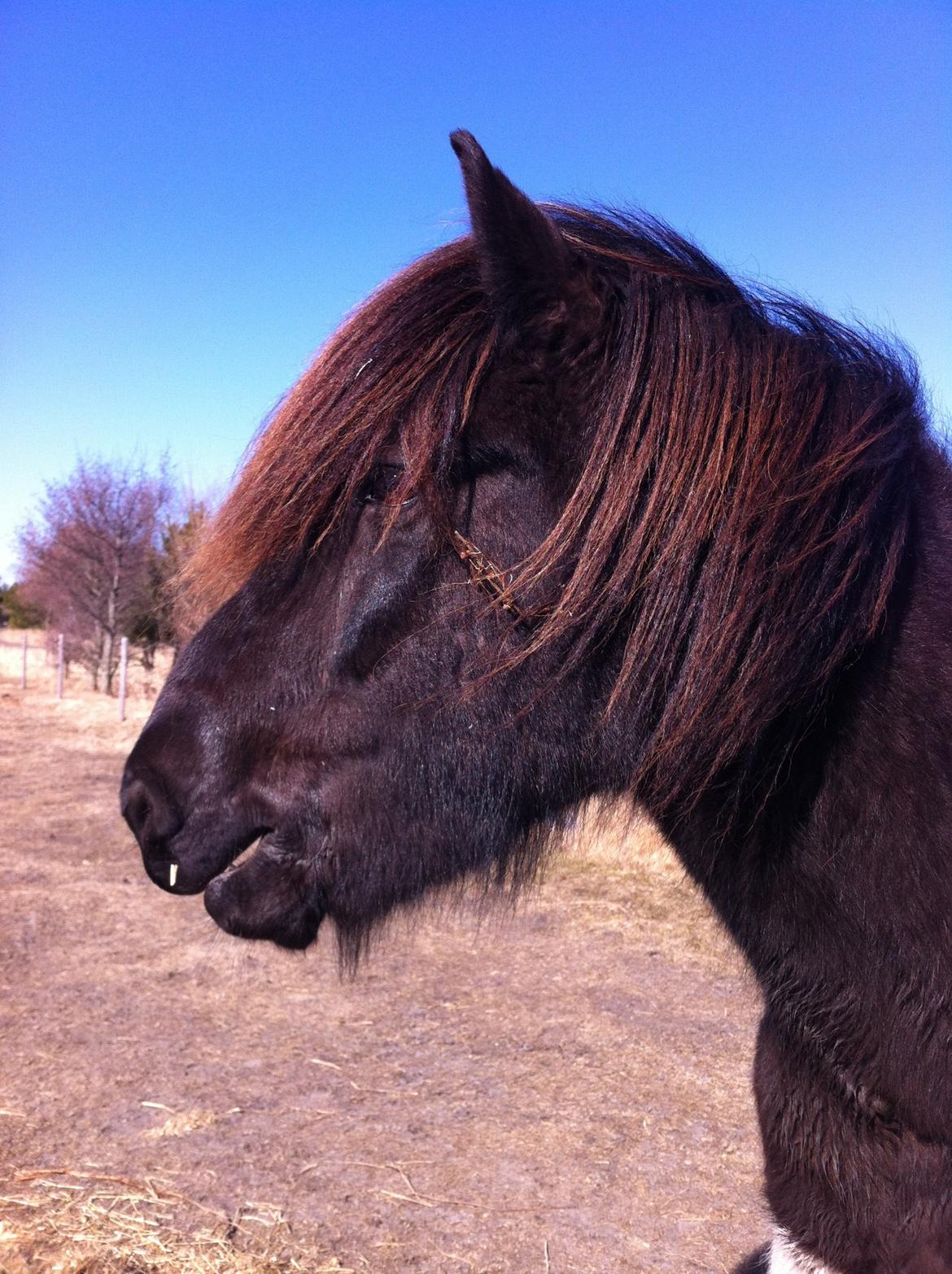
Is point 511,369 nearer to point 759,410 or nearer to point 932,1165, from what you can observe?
point 759,410

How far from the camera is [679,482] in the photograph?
4.28ft

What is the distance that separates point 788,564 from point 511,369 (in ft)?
1.70

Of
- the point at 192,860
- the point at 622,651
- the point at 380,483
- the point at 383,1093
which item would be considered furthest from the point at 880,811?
the point at 383,1093

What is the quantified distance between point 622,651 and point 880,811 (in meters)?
0.44

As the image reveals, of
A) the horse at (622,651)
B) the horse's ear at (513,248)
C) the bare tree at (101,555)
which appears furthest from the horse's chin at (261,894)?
the bare tree at (101,555)

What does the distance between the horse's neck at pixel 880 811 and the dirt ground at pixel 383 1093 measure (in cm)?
81

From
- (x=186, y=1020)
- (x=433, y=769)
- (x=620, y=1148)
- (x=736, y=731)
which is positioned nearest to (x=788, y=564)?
(x=736, y=731)

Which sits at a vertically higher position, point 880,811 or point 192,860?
point 880,811

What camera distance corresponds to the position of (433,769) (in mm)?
1444

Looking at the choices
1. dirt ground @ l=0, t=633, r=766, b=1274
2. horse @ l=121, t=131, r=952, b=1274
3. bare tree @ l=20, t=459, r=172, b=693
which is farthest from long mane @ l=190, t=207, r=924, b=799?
bare tree @ l=20, t=459, r=172, b=693

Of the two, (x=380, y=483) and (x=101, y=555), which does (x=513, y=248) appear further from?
(x=101, y=555)

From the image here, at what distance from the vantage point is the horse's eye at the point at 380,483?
143 centimetres

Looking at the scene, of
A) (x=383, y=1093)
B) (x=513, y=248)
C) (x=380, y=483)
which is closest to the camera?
(x=513, y=248)

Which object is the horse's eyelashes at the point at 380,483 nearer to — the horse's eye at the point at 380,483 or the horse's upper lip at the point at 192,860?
the horse's eye at the point at 380,483
